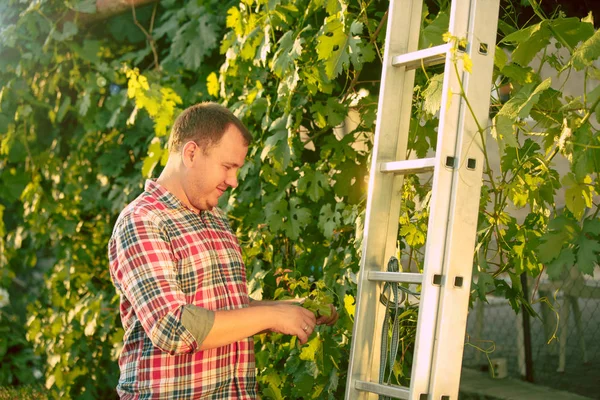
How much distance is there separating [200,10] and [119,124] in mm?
910

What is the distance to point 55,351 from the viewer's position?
5668 millimetres

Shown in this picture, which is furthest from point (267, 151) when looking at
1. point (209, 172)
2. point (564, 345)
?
point (564, 345)

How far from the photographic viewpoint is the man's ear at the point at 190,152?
2924mm

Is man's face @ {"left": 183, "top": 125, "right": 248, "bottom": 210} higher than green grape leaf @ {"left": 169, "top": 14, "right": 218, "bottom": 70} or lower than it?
lower

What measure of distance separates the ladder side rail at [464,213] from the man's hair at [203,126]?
0.76m

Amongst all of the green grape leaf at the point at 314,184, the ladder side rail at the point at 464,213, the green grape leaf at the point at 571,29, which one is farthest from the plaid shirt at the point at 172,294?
the green grape leaf at the point at 571,29

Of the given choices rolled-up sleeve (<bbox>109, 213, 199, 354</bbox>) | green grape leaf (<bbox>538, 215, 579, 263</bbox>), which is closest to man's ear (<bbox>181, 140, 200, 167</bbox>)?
rolled-up sleeve (<bbox>109, 213, 199, 354</bbox>)

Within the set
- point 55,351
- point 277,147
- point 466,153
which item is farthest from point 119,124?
point 466,153

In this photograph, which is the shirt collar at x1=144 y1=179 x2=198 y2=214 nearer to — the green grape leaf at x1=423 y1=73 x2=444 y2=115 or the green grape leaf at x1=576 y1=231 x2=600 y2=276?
the green grape leaf at x1=423 y1=73 x2=444 y2=115

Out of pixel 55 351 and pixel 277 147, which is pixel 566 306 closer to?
pixel 277 147

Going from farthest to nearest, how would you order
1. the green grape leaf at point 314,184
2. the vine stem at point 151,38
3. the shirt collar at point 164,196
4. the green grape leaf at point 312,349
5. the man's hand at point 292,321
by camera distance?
the vine stem at point 151,38 < the green grape leaf at point 314,184 < the green grape leaf at point 312,349 < the shirt collar at point 164,196 < the man's hand at point 292,321

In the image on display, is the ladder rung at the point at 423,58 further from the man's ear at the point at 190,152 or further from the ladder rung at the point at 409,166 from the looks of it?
the man's ear at the point at 190,152

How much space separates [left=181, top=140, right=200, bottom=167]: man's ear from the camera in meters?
2.92

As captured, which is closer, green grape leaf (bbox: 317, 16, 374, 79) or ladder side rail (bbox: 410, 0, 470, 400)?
ladder side rail (bbox: 410, 0, 470, 400)
